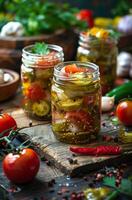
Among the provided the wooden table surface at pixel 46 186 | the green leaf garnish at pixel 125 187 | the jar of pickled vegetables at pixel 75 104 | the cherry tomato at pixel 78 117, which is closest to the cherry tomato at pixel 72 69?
the jar of pickled vegetables at pixel 75 104

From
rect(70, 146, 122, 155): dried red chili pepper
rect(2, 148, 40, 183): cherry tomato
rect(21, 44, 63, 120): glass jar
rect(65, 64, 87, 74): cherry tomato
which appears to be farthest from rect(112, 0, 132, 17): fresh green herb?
rect(2, 148, 40, 183): cherry tomato

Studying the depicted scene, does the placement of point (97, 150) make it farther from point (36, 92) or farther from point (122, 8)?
point (122, 8)

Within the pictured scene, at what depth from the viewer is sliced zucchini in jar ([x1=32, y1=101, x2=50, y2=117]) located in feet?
5.52

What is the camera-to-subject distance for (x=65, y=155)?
1.44 meters

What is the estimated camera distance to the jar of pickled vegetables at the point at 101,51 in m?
1.86

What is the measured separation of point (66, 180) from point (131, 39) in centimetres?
120

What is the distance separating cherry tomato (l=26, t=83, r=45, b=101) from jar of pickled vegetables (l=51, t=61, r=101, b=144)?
0.15 meters

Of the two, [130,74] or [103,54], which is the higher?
[103,54]

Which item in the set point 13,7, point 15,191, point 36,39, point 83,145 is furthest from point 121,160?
point 13,7

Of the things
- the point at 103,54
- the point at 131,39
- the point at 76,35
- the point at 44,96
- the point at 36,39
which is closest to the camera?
the point at 44,96

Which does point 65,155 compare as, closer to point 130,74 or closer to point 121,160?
point 121,160

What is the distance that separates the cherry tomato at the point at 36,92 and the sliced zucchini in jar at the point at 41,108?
16mm

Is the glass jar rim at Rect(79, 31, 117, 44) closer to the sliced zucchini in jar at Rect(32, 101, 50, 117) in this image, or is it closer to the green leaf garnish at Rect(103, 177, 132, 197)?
the sliced zucchini in jar at Rect(32, 101, 50, 117)

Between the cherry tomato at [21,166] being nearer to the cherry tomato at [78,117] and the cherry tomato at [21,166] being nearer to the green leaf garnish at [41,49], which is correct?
the cherry tomato at [78,117]
